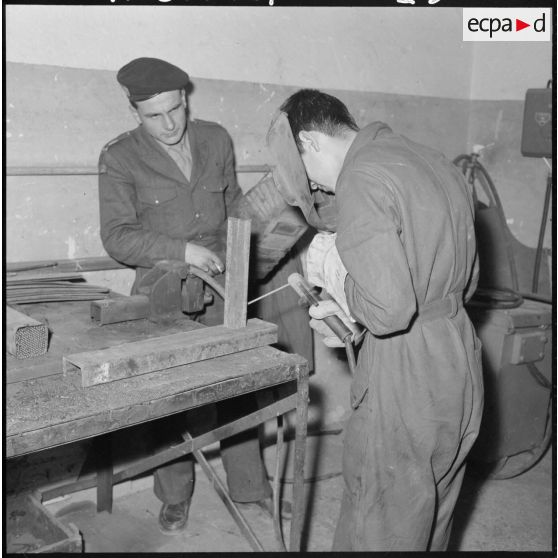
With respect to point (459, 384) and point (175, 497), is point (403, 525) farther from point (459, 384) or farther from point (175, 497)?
point (175, 497)

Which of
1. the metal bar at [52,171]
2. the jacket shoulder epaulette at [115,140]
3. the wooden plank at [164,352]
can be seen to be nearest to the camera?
the wooden plank at [164,352]

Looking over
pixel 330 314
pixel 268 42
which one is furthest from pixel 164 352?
pixel 268 42

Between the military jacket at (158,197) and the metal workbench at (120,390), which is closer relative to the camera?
the metal workbench at (120,390)

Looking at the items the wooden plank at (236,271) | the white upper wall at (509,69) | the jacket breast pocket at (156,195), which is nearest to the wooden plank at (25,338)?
the wooden plank at (236,271)

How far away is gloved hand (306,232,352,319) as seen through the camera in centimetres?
168

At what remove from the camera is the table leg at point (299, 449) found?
1785 mm

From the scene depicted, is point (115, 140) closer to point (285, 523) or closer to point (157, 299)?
point (157, 299)

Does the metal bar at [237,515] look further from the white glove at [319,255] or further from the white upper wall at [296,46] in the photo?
the white upper wall at [296,46]

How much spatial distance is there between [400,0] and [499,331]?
1.47 meters

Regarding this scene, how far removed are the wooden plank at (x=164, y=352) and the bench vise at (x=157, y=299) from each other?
0.18 metres

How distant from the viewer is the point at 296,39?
298cm

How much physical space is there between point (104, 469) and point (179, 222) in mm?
1006

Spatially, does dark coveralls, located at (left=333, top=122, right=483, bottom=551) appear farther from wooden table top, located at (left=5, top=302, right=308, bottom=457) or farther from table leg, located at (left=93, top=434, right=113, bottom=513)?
table leg, located at (left=93, top=434, right=113, bottom=513)

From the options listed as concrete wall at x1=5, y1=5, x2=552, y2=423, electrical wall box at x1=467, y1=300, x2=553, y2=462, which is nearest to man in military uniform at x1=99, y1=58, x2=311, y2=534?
concrete wall at x1=5, y1=5, x2=552, y2=423
